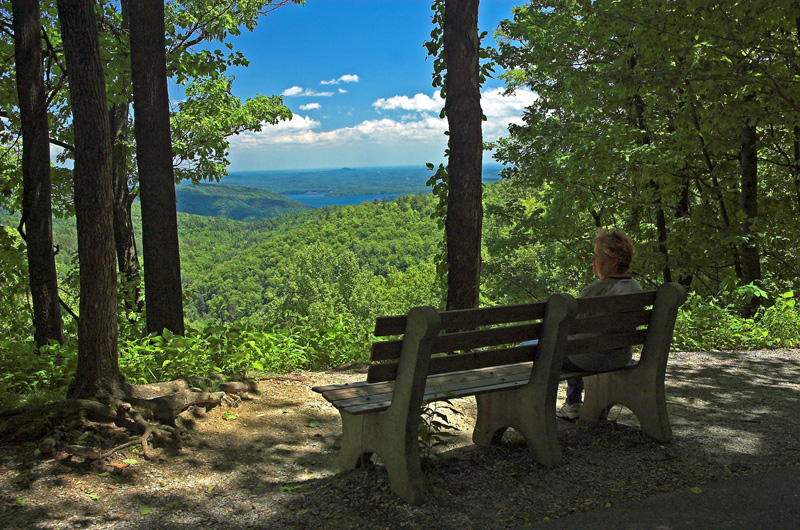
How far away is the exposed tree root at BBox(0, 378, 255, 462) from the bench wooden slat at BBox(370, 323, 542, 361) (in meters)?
1.72

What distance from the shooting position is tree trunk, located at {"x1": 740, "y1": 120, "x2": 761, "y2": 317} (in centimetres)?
976

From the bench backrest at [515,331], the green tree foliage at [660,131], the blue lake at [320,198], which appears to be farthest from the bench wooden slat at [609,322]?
the blue lake at [320,198]

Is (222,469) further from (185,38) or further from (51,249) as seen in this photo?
(185,38)

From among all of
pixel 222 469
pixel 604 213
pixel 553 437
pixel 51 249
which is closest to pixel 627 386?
pixel 553 437

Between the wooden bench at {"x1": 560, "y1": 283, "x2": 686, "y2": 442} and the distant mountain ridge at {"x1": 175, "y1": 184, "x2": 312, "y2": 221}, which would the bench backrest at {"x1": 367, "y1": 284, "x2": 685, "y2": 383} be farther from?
the distant mountain ridge at {"x1": 175, "y1": 184, "x2": 312, "y2": 221}

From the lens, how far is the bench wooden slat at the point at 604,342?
141 inches

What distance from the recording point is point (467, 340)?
10.5 ft

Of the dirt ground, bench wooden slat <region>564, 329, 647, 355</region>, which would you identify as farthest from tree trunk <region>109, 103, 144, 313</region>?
bench wooden slat <region>564, 329, 647, 355</region>

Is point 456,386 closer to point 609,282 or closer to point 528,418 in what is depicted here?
point 528,418

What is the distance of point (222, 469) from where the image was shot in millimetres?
3748

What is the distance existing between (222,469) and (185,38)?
1096cm

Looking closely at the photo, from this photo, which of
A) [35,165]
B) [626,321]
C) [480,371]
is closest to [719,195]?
[626,321]

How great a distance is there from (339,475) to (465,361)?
0.95m

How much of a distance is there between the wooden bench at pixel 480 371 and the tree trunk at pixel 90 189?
1.66m
